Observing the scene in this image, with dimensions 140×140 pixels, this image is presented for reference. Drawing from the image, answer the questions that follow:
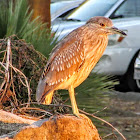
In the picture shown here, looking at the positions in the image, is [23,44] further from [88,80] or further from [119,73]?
[119,73]

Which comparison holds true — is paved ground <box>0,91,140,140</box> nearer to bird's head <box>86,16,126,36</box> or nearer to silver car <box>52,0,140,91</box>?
silver car <box>52,0,140,91</box>

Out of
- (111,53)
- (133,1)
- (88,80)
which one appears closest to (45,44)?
(88,80)

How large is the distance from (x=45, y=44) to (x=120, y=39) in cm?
395

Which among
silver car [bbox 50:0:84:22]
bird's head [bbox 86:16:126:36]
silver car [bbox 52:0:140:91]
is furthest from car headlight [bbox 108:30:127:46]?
bird's head [bbox 86:16:126:36]

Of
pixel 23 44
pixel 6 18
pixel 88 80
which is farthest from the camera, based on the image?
pixel 6 18

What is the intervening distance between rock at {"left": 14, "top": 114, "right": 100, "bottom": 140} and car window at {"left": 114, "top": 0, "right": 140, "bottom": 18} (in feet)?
24.1

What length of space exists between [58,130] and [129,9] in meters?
7.84

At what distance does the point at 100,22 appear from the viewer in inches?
138

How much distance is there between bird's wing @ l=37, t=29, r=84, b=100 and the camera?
11.8ft

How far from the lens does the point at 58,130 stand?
10.2 feet

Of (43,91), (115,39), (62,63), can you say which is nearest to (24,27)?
(62,63)

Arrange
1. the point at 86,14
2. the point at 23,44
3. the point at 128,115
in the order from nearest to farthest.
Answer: the point at 23,44 < the point at 128,115 < the point at 86,14

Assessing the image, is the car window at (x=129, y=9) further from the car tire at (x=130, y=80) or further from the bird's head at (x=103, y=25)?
the bird's head at (x=103, y=25)

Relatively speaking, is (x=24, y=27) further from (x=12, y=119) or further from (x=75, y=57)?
(x=12, y=119)
